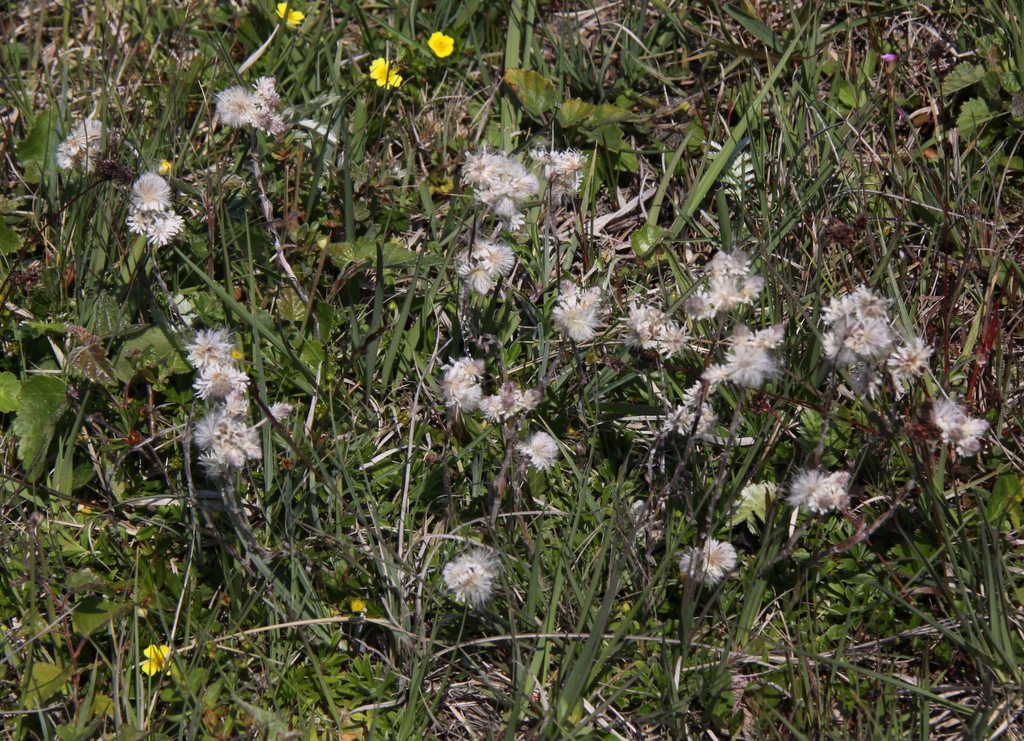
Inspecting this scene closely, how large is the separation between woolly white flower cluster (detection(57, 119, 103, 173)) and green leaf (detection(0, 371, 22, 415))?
70 centimetres

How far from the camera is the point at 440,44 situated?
3150mm

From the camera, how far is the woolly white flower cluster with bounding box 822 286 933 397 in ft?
5.58

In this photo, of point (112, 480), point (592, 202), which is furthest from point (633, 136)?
point (112, 480)

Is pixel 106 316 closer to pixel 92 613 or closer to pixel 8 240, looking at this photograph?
pixel 8 240

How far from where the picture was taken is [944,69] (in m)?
3.01

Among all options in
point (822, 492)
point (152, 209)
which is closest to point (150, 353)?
point (152, 209)

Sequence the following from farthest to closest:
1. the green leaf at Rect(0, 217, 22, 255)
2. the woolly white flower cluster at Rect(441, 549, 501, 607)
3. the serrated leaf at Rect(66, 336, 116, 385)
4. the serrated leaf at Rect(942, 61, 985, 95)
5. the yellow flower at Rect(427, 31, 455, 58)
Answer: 1. the yellow flower at Rect(427, 31, 455, 58)
2. the serrated leaf at Rect(942, 61, 985, 95)
3. the green leaf at Rect(0, 217, 22, 255)
4. the serrated leaf at Rect(66, 336, 116, 385)
5. the woolly white flower cluster at Rect(441, 549, 501, 607)

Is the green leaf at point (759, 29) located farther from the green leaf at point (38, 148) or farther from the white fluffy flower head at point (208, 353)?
the green leaf at point (38, 148)

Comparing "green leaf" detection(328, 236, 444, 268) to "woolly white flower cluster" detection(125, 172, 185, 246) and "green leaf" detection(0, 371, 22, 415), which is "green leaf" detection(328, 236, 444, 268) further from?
"green leaf" detection(0, 371, 22, 415)

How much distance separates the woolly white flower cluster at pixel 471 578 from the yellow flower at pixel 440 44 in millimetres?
2122

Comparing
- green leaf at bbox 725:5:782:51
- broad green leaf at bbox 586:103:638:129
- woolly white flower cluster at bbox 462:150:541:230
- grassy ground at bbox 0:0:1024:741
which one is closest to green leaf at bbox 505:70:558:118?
grassy ground at bbox 0:0:1024:741

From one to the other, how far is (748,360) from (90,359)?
1.90m

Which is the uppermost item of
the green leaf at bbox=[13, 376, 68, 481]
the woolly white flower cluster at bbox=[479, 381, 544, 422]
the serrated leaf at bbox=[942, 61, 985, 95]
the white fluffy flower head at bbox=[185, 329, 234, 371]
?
the serrated leaf at bbox=[942, 61, 985, 95]

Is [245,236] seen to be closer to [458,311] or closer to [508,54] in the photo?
[458,311]
